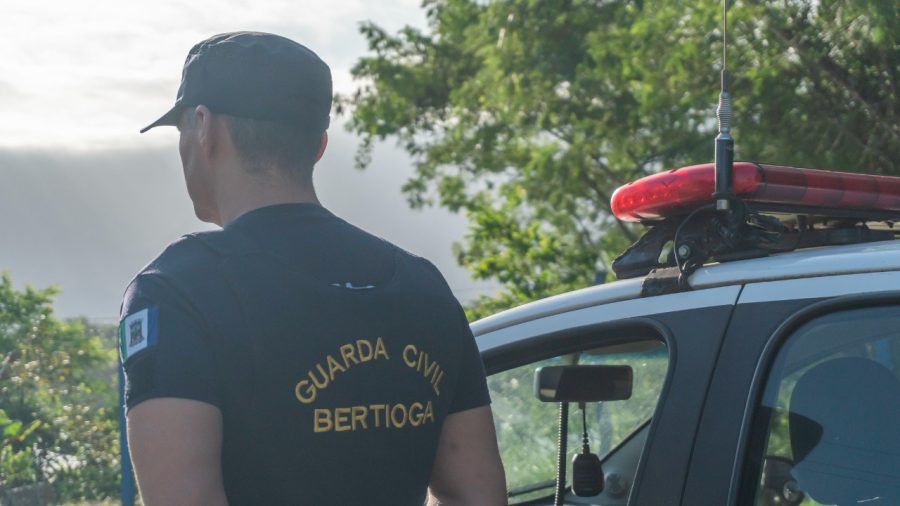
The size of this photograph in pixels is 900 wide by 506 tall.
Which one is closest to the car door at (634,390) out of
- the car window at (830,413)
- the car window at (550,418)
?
the car window at (550,418)

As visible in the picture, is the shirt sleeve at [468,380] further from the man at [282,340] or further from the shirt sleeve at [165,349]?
the shirt sleeve at [165,349]

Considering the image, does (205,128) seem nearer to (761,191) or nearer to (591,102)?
(761,191)

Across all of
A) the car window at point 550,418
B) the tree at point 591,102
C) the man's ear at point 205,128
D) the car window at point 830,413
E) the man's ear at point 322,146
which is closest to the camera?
the man's ear at point 205,128

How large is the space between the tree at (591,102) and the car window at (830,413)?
6.08 metres

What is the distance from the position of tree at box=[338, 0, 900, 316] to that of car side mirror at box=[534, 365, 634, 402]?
5747mm

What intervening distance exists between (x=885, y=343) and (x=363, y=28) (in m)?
11.7

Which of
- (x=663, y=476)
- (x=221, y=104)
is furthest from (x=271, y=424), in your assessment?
(x=663, y=476)

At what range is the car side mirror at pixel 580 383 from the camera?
2.47 metres

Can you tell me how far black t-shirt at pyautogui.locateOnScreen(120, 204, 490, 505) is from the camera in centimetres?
160

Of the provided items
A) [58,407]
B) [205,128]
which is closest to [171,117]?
[205,128]

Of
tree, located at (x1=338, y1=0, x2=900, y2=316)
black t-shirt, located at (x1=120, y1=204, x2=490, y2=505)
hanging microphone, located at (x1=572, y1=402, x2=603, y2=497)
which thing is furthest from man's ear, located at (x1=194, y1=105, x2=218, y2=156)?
tree, located at (x1=338, y1=0, x2=900, y2=316)

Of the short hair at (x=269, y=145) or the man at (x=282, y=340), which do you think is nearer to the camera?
the man at (x=282, y=340)

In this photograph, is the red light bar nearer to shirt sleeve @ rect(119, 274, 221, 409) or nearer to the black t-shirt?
the black t-shirt

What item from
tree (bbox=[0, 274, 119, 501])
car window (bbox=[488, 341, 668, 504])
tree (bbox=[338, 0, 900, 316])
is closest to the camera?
car window (bbox=[488, 341, 668, 504])
